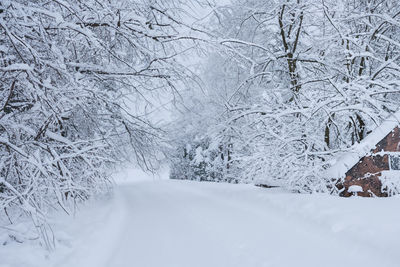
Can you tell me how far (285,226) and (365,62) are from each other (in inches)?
271

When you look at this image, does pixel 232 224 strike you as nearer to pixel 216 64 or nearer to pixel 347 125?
pixel 347 125

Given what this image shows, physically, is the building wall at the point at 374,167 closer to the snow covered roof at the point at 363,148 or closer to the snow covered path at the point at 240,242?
the snow covered roof at the point at 363,148

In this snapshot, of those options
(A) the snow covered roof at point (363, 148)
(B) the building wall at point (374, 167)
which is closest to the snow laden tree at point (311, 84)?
(A) the snow covered roof at point (363, 148)

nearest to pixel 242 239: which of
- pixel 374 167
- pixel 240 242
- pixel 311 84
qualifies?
pixel 240 242

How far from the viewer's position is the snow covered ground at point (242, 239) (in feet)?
10.2

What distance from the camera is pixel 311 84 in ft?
26.0

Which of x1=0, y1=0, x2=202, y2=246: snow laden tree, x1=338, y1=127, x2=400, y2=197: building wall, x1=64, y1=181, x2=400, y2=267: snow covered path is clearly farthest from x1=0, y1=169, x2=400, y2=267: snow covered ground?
x1=338, y1=127, x2=400, y2=197: building wall

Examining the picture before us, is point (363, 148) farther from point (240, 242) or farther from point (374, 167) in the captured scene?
point (240, 242)

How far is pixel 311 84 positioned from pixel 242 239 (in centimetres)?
548

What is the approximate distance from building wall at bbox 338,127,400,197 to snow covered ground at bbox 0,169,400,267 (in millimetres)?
1087

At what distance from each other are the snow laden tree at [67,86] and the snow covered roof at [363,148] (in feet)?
12.0

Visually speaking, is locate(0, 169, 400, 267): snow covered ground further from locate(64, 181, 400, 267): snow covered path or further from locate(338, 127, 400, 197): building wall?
locate(338, 127, 400, 197): building wall

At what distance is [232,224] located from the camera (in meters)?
4.83

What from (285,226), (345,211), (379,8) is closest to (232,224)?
(285,226)
